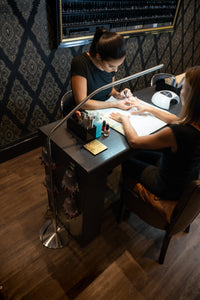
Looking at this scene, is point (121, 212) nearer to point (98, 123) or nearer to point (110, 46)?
point (98, 123)

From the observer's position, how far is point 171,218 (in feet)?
4.54

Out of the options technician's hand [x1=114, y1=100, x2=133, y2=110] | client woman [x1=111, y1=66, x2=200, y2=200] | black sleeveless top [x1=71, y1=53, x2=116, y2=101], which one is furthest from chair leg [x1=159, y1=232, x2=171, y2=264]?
black sleeveless top [x1=71, y1=53, x2=116, y2=101]

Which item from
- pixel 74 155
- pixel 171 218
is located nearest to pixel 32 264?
pixel 74 155

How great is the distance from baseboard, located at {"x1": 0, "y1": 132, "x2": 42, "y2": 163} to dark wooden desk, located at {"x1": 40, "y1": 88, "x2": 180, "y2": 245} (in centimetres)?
101

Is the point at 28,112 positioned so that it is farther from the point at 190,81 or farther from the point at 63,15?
the point at 190,81

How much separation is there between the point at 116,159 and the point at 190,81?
23.3 inches

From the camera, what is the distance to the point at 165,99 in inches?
70.9

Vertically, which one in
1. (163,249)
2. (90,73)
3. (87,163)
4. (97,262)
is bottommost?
(97,262)

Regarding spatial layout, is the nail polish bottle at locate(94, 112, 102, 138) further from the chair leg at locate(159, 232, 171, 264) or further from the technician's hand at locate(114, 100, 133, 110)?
the chair leg at locate(159, 232, 171, 264)

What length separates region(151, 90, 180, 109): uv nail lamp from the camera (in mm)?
1801

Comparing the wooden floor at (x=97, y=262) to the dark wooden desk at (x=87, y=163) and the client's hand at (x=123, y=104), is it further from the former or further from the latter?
the client's hand at (x=123, y=104)

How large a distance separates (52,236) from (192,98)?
1470 millimetres

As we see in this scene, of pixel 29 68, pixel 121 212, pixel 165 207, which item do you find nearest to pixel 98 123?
pixel 165 207

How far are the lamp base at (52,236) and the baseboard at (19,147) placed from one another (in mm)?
982
